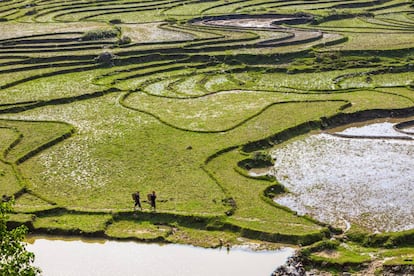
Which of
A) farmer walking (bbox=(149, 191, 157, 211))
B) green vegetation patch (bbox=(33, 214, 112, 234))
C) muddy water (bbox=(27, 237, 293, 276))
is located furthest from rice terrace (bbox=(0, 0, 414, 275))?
muddy water (bbox=(27, 237, 293, 276))

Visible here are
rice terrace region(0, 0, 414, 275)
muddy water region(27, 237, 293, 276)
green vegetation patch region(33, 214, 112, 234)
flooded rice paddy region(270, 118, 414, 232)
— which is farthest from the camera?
flooded rice paddy region(270, 118, 414, 232)

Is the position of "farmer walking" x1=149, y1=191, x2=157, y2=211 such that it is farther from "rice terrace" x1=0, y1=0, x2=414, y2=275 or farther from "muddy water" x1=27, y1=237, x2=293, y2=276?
"muddy water" x1=27, y1=237, x2=293, y2=276

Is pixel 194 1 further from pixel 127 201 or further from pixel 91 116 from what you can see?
pixel 127 201

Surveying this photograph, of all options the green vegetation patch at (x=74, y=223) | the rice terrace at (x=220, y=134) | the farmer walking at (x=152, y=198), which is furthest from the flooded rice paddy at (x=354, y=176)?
the green vegetation patch at (x=74, y=223)

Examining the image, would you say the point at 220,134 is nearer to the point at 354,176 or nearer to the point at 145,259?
the point at 354,176

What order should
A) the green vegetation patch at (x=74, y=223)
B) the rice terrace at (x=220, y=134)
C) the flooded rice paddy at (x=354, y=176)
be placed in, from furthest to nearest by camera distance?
1. the flooded rice paddy at (x=354, y=176)
2. the green vegetation patch at (x=74, y=223)
3. the rice terrace at (x=220, y=134)

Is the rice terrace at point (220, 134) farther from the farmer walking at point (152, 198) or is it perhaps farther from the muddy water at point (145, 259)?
the muddy water at point (145, 259)
